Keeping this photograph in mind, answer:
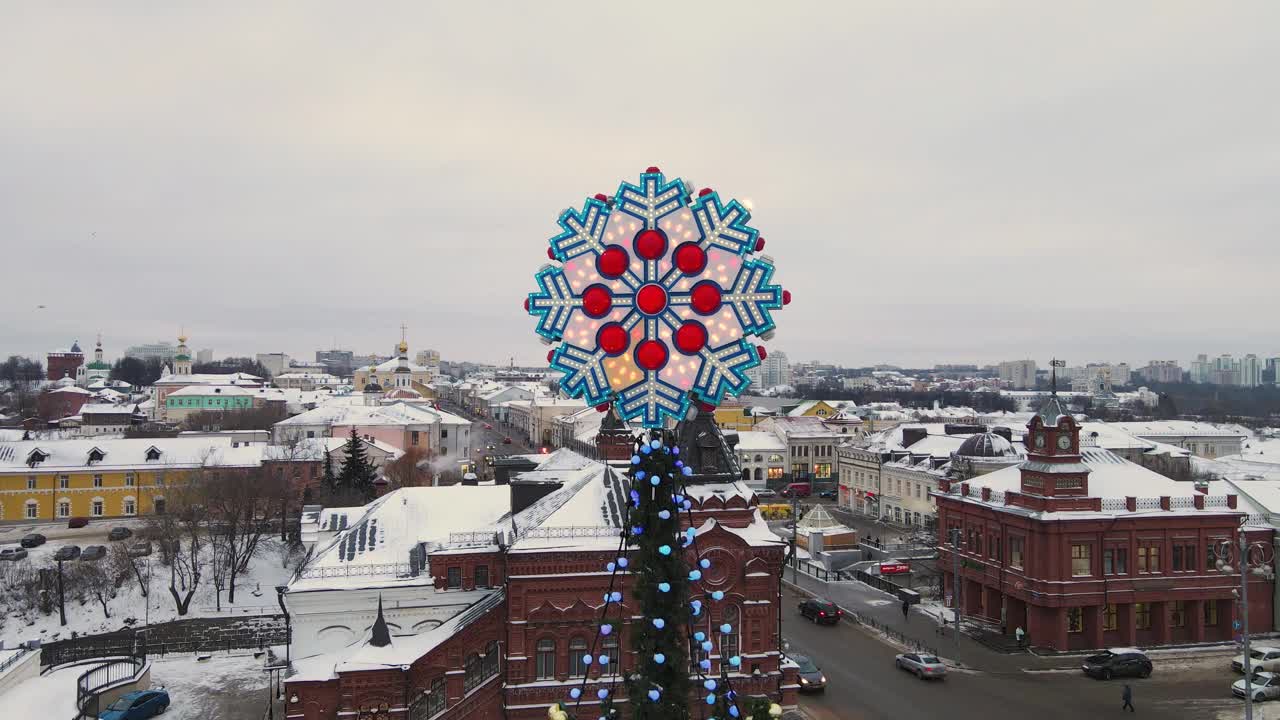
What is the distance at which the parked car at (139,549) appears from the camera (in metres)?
42.1

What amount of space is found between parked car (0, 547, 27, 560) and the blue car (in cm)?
2341

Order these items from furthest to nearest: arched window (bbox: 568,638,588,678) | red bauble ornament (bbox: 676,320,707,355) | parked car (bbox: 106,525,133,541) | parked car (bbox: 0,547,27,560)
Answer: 1. parked car (bbox: 106,525,133,541)
2. parked car (bbox: 0,547,27,560)
3. arched window (bbox: 568,638,588,678)
4. red bauble ornament (bbox: 676,320,707,355)

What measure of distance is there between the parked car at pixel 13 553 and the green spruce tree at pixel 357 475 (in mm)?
17262

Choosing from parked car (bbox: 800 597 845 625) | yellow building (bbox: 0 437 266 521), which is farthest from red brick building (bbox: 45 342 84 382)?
parked car (bbox: 800 597 845 625)

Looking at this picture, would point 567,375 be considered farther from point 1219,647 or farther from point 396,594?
point 1219,647

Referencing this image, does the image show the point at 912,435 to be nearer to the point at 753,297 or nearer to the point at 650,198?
the point at 753,297

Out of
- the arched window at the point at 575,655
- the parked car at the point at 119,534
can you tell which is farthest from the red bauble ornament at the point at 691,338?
the parked car at the point at 119,534

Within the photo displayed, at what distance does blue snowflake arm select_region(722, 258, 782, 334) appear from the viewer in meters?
9.59

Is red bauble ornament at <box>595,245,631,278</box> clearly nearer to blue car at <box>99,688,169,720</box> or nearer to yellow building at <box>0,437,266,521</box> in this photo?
blue car at <box>99,688,169,720</box>

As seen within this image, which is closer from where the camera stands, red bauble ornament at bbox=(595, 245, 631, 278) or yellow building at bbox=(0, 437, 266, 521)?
red bauble ornament at bbox=(595, 245, 631, 278)

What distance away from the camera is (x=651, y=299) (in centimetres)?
955

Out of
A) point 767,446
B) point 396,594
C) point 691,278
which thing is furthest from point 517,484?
point 767,446

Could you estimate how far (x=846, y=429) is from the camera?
86.1 metres

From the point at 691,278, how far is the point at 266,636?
3261cm
